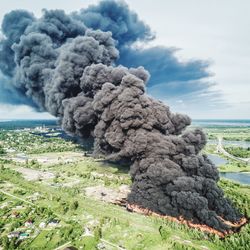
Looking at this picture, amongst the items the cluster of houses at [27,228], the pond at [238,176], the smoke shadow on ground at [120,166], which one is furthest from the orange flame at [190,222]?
the pond at [238,176]

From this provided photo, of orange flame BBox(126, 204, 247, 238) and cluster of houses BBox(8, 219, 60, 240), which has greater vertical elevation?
orange flame BBox(126, 204, 247, 238)

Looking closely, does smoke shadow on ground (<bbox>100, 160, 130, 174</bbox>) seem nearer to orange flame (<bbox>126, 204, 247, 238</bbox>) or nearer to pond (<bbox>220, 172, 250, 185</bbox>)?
orange flame (<bbox>126, 204, 247, 238</bbox>)

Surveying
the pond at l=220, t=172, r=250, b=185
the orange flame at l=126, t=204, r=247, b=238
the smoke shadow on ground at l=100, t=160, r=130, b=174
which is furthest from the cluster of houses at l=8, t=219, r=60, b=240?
the pond at l=220, t=172, r=250, b=185

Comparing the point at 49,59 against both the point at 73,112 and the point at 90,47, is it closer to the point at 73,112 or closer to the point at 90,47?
the point at 90,47

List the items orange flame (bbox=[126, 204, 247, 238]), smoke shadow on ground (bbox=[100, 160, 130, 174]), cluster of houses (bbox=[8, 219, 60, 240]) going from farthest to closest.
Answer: smoke shadow on ground (bbox=[100, 160, 130, 174]) → orange flame (bbox=[126, 204, 247, 238]) → cluster of houses (bbox=[8, 219, 60, 240])

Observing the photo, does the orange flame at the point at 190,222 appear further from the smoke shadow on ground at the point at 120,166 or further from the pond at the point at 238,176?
the pond at the point at 238,176

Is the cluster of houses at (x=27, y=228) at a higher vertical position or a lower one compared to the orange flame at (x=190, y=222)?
lower

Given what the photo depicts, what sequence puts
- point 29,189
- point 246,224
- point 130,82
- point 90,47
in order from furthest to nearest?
1. point 90,47
2. point 29,189
3. point 130,82
4. point 246,224

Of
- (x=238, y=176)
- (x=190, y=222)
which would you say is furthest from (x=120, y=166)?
(x=238, y=176)

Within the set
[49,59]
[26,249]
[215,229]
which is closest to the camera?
[26,249]

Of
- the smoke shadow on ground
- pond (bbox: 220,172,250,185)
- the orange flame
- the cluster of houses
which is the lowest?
pond (bbox: 220,172,250,185)

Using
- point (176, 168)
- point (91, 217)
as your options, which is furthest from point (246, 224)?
point (91, 217)
